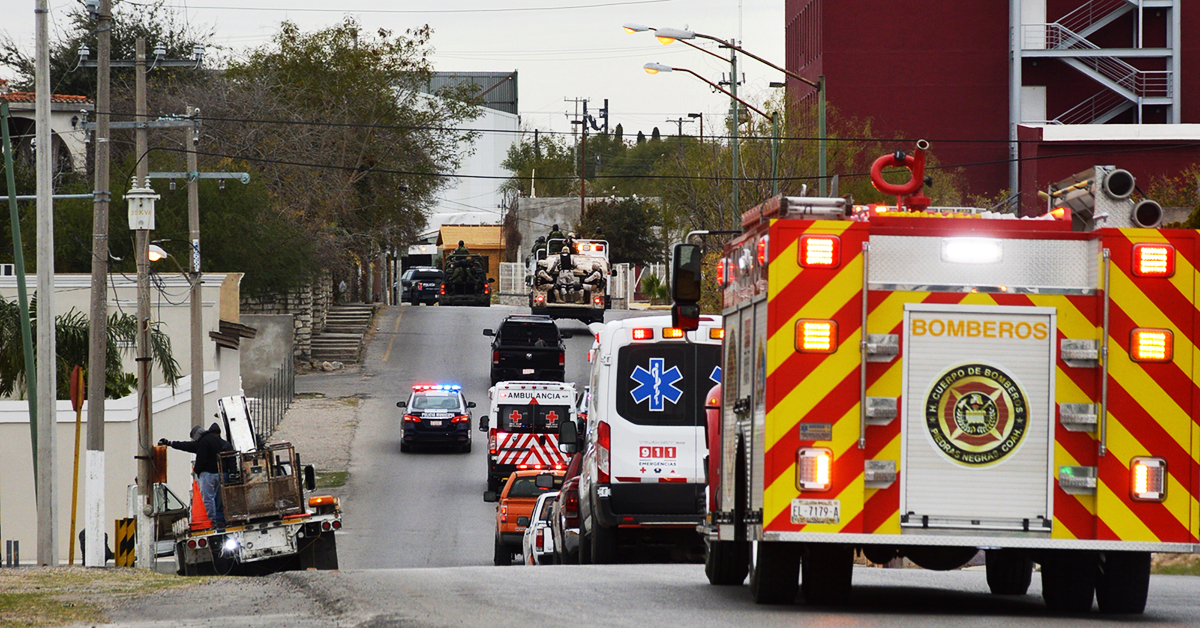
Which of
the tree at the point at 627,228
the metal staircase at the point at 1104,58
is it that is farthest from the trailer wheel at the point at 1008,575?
the tree at the point at 627,228

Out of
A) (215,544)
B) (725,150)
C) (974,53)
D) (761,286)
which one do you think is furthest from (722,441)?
(974,53)

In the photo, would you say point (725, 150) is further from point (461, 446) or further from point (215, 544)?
point (215, 544)

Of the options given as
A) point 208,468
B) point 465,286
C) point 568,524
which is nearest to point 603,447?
point 568,524

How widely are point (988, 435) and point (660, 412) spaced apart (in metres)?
6.81

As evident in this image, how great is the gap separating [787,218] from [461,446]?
1199 inches

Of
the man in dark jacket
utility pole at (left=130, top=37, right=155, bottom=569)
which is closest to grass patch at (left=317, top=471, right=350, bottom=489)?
utility pole at (left=130, top=37, right=155, bottom=569)

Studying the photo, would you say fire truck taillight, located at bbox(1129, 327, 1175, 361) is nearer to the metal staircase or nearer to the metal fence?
the metal fence

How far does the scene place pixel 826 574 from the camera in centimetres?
922

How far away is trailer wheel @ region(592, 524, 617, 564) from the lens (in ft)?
51.0

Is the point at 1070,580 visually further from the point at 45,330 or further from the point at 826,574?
the point at 45,330

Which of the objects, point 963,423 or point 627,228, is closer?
point 963,423

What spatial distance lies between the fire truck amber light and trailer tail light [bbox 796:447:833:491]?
132cm

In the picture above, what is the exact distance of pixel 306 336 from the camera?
179 feet

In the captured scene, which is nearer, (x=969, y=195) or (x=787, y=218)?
(x=787, y=218)
